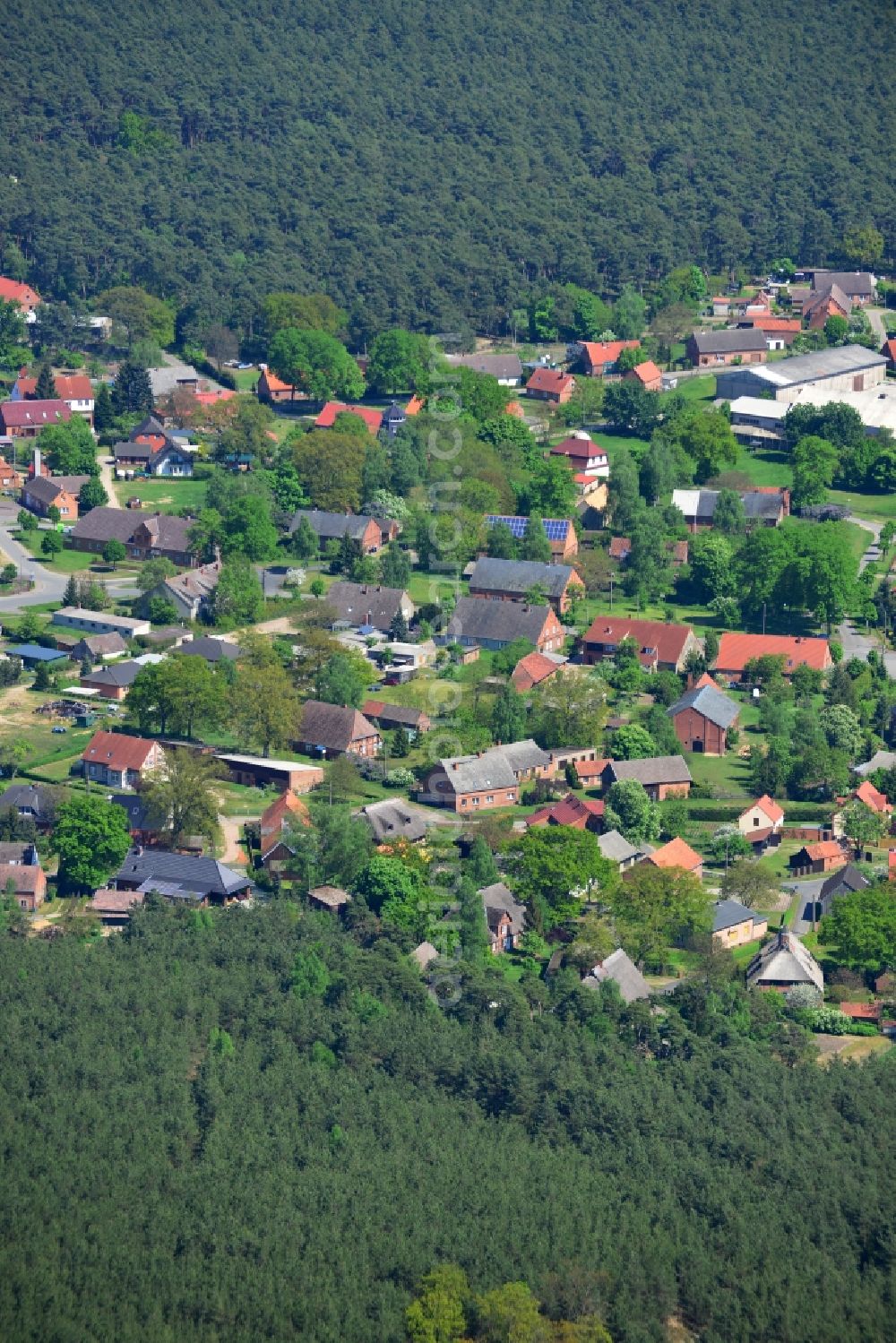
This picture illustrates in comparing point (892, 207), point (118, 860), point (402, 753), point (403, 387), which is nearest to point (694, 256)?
point (892, 207)

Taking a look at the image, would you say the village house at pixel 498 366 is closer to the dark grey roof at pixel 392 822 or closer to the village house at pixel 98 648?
the village house at pixel 98 648

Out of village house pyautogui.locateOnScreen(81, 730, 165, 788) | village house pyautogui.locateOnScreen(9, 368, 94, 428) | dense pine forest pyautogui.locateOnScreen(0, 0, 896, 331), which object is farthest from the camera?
dense pine forest pyautogui.locateOnScreen(0, 0, 896, 331)

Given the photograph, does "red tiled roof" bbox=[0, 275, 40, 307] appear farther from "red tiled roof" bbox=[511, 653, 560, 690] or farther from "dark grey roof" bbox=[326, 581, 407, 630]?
"red tiled roof" bbox=[511, 653, 560, 690]

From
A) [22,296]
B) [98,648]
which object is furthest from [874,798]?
[22,296]

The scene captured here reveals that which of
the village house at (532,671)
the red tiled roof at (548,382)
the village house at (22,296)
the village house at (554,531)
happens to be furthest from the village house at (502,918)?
the village house at (22,296)

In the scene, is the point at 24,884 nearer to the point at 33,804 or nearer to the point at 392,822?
the point at 33,804

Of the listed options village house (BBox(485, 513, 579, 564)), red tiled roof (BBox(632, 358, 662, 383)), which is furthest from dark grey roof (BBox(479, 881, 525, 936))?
red tiled roof (BBox(632, 358, 662, 383))
